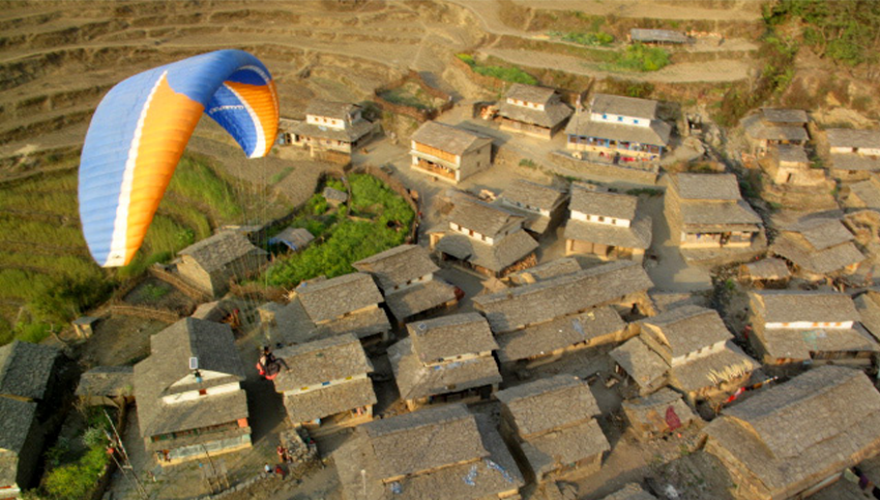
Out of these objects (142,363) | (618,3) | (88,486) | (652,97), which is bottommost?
(88,486)

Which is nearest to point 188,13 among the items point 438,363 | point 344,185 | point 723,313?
point 344,185

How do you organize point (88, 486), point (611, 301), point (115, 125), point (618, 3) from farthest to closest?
1. point (618, 3)
2. point (611, 301)
3. point (88, 486)
4. point (115, 125)

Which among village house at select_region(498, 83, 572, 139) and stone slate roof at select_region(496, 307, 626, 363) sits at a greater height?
village house at select_region(498, 83, 572, 139)

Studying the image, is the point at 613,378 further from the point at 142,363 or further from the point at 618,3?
the point at 618,3

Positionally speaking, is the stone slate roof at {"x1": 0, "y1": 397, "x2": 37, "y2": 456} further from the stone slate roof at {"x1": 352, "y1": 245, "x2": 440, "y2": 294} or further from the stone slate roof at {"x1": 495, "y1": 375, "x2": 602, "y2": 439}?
the stone slate roof at {"x1": 495, "y1": 375, "x2": 602, "y2": 439}

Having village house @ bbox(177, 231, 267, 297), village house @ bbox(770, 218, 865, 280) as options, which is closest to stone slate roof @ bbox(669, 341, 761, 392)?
village house @ bbox(770, 218, 865, 280)

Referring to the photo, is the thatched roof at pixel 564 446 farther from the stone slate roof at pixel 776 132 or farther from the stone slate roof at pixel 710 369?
the stone slate roof at pixel 776 132

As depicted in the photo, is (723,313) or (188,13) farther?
(188,13)
